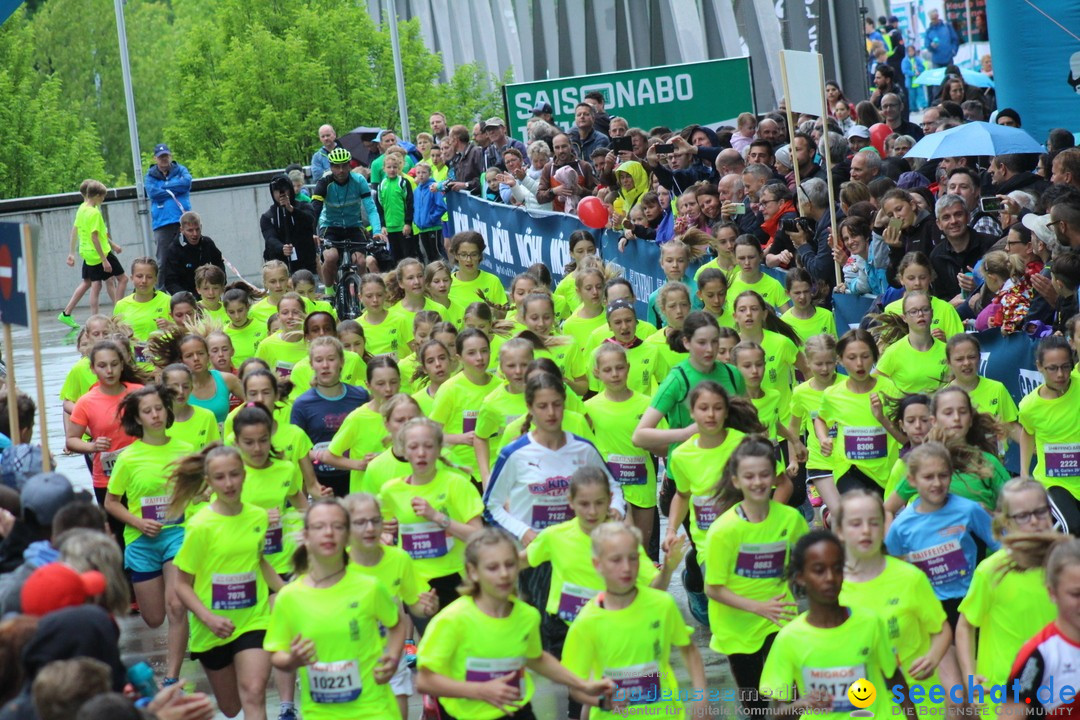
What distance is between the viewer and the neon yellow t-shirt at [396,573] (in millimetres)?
7184

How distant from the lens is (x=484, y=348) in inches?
380

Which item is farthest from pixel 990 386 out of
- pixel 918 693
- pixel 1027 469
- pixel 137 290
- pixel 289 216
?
pixel 289 216

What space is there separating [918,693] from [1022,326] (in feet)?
12.2

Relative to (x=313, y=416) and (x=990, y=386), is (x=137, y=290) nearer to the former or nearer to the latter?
(x=313, y=416)

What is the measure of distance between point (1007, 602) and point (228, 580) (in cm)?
349

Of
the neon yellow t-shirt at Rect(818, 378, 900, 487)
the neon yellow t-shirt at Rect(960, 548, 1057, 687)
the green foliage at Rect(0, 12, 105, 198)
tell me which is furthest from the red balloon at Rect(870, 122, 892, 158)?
the green foliage at Rect(0, 12, 105, 198)

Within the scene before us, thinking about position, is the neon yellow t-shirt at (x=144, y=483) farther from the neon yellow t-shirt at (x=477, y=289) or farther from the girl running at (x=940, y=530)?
the neon yellow t-shirt at (x=477, y=289)

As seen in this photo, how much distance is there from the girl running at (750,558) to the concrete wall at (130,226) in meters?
20.5

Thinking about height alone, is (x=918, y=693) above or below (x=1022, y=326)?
below

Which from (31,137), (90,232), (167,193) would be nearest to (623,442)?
(90,232)

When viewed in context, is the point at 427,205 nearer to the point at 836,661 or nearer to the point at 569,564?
the point at 569,564

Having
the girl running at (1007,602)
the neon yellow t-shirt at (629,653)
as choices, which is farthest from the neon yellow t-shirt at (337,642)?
the girl running at (1007,602)

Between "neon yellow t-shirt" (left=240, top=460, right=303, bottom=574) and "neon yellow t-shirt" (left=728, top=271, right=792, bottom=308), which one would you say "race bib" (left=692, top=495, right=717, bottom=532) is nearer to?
"neon yellow t-shirt" (left=240, top=460, right=303, bottom=574)

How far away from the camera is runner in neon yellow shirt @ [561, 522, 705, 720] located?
6.13m
